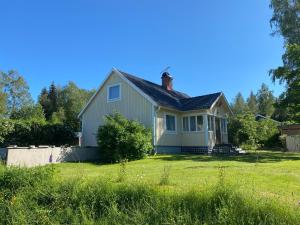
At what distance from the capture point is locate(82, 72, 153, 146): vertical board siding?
2197cm

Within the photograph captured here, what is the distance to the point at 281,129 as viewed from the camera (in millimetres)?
38469

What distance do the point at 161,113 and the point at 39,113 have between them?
3452 centimetres

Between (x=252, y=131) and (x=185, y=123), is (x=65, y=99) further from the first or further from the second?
(x=252, y=131)

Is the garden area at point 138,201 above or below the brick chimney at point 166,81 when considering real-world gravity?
below

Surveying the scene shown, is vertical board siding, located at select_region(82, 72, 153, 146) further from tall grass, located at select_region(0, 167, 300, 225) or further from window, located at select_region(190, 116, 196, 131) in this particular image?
tall grass, located at select_region(0, 167, 300, 225)

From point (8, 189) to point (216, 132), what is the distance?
731 inches

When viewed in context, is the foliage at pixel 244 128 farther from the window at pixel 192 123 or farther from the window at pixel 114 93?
the window at pixel 114 93

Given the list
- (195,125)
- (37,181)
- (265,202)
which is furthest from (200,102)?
(265,202)

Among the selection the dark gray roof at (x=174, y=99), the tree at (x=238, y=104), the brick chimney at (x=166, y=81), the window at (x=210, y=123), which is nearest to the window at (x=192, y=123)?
the window at (x=210, y=123)

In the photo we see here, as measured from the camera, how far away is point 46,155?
55.4ft

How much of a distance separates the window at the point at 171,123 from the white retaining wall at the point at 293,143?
12.5 m

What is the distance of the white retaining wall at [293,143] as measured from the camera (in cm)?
2908

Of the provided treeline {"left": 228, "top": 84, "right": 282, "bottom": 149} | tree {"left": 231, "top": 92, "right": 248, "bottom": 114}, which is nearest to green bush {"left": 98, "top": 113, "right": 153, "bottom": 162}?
treeline {"left": 228, "top": 84, "right": 282, "bottom": 149}

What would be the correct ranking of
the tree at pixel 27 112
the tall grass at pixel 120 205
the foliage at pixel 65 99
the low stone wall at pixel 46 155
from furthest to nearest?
the foliage at pixel 65 99, the tree at pixel 27 112, the low stone wall at pixel 46 155, the tall grass at pixel 120 205
